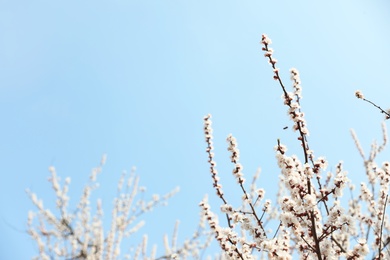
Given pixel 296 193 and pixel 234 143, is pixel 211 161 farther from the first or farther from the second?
pixel 296 193

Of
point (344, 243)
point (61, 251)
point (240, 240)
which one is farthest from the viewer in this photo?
point (61, 251)

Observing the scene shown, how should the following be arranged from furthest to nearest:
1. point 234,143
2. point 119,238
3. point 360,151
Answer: point 119,238 → point 360,151 → point 234,143

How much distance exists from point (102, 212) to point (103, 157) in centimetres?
201

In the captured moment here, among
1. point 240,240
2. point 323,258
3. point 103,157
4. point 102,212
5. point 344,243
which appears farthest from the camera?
point 103,157

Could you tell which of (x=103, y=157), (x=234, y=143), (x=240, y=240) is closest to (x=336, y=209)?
(x=240, y=240)

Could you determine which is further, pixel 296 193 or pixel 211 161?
pixel 211 161

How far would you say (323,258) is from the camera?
2957 millimetres

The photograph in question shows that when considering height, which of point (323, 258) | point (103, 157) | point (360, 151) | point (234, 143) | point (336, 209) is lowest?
point (323, 258)

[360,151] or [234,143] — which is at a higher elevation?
[360,151]

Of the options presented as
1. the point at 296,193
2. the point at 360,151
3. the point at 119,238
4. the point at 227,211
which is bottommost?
the point at 296,193

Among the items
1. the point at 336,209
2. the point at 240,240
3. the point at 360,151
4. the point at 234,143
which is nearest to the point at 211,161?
the point at 234,143

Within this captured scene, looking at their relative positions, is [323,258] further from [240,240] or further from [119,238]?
[119,238]

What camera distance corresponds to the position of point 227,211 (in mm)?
3521

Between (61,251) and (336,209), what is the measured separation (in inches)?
371
